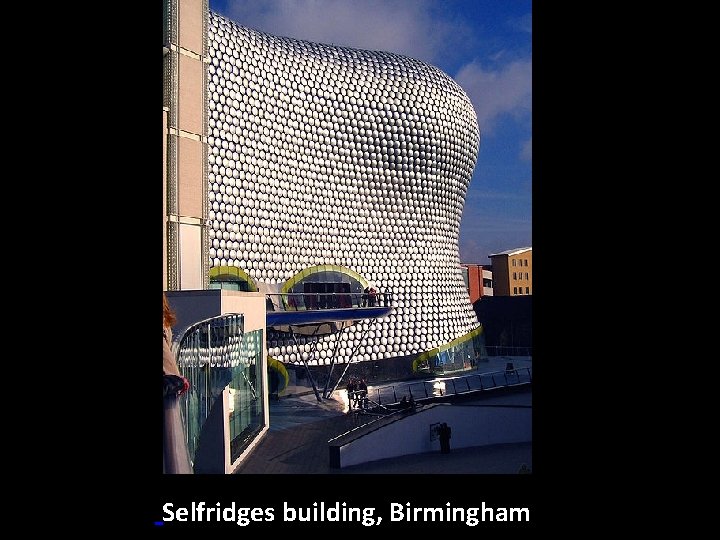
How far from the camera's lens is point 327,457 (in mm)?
12805

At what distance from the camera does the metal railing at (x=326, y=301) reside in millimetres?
26328

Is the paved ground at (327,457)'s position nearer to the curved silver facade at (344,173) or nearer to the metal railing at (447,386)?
the metal railing at (447,386)

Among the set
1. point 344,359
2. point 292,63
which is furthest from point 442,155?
point 344,359

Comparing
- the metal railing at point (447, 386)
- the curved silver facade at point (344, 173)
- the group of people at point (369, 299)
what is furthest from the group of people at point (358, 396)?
the group of people at point (369, 299)

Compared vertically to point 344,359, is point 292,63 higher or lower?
higher

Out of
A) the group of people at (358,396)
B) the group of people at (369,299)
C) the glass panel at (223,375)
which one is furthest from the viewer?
the group of people at (369,299)

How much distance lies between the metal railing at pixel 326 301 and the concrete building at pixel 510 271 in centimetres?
2396
